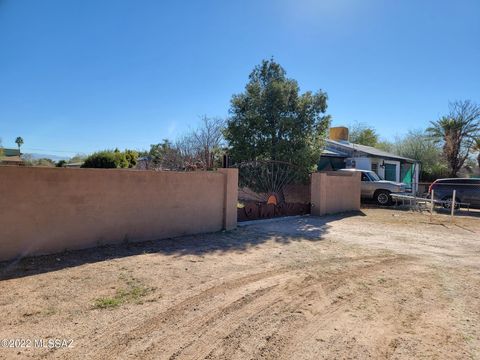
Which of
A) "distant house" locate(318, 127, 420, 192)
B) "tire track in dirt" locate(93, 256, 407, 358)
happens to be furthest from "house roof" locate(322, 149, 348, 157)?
"tire track in dirt" locate(93, 256, 407, 358)

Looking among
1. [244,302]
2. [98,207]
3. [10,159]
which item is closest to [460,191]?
[244,302]

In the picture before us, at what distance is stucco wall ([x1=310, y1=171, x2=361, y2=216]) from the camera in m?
13.5

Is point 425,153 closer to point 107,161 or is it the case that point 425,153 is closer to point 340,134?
point 340,134

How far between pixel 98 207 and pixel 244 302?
12.5 feet

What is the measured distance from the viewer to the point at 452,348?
3385 mm

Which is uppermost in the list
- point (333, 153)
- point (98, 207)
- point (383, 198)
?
point (333, 153)

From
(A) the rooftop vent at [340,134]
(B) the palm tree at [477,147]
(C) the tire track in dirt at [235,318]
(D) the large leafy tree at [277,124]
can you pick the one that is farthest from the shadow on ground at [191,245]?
(B) the palm tree at [477,147]

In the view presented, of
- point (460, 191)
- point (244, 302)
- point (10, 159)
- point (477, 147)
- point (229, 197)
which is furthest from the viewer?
point (477, 147)

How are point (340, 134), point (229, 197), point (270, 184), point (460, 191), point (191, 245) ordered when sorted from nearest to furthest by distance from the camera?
point (191, 245), point (229, 197), point (270, 184), point (460, 191), point (340, 134)

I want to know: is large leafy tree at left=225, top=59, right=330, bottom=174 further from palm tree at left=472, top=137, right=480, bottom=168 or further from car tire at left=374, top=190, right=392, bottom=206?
palm tree at left=472, top=137, right=480, bottom=168

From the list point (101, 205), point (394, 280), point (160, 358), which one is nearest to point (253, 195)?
point (101, 205)

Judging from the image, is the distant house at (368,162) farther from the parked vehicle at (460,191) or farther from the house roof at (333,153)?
the parked vehicle at (460,191)

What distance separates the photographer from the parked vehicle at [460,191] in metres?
16.3

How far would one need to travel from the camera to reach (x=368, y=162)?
23438mm
